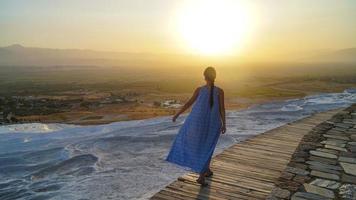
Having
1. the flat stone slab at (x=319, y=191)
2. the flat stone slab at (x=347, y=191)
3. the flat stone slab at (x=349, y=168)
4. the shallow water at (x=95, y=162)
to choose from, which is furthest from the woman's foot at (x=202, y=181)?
the flat stone slab at (x=349, y=168)

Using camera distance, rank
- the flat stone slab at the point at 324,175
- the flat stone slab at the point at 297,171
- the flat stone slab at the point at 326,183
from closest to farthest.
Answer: the flat stone slab at the point at 326,183 → the flat stone slab at the point at 324,175 → the flat stone slab at the point at 297,171

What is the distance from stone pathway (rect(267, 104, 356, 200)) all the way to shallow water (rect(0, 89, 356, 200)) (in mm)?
2161

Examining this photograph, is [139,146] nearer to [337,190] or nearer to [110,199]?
[110,199]

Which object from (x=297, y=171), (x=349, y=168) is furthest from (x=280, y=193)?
(x=349, y=168)

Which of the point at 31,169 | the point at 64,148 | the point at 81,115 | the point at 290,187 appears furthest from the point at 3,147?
the point at 81,115

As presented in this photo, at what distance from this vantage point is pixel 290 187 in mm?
5371

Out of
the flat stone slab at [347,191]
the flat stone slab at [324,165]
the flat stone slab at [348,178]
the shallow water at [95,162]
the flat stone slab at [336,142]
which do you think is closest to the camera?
the flat stone slab at [347,191]

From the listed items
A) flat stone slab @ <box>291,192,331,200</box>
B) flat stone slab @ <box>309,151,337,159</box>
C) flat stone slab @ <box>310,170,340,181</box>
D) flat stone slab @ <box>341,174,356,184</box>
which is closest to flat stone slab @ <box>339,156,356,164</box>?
flat stone slab @ <box>309,151,337,159</box>

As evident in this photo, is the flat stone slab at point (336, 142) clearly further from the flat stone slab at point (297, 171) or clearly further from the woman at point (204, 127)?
the woman at point (204, 127)

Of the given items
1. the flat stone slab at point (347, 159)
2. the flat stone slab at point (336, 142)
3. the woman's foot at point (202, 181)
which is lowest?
the woman's foot at point (202, 181)

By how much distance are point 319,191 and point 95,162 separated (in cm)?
509

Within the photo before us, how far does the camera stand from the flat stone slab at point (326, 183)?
545 centimetres

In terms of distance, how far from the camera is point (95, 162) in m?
8.73

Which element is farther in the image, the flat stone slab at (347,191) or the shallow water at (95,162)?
the shallow water at (95,162)
